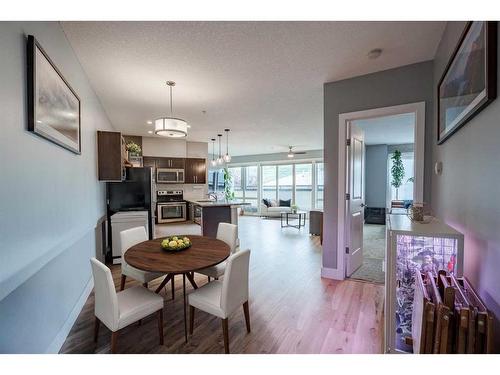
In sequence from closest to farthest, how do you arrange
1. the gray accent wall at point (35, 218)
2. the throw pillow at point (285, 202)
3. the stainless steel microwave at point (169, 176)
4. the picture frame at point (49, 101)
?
the gray accent wall at point (35, 218)
the picture frame at point (49, 101)
the stainless steel microwave at point (169, 176)
the throw pillow at point (285, 202)

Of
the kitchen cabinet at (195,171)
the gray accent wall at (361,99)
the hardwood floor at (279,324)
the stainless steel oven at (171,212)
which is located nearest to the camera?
the hardwood floor at (279,324)

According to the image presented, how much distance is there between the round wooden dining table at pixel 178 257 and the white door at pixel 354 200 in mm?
1807

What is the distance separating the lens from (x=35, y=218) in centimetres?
155

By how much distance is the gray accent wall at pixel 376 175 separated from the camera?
24.3 feet

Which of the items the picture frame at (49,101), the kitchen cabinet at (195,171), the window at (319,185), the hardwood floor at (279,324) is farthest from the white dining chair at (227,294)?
the window at (319,185)

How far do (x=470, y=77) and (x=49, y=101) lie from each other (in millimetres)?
2782

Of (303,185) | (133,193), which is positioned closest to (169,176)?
(133,193)

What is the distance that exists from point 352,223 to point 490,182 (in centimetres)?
214

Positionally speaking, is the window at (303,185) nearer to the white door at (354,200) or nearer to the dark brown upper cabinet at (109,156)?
the white door at (354,200)

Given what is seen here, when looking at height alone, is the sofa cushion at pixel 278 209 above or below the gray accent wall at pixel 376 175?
below

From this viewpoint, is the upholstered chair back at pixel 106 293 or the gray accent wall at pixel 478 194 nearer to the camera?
the gray accent wall at pixel 478 194

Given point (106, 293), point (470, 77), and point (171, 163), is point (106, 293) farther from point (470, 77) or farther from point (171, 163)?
point (171, 163)

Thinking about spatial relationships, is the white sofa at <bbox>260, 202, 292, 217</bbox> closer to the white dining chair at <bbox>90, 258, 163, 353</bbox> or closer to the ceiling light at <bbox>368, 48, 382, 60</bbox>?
the ceiling light at <bbox>368, 48, 382, 60</bbox>
